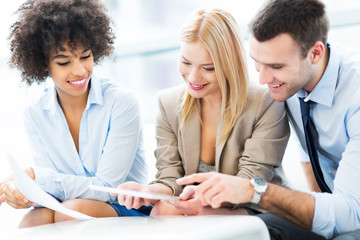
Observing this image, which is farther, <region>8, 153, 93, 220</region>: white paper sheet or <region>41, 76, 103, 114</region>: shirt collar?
<region>41, 76, 103, 114</region>: shirt collar

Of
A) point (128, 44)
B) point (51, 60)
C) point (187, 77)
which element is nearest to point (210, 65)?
point (187, 77)

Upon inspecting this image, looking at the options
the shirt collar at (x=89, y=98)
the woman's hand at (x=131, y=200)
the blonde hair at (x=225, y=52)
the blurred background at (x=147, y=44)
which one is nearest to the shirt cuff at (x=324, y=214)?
the blonde hair at (x=225, y=52)

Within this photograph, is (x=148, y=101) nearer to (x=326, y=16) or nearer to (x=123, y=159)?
(x=123, y=159)

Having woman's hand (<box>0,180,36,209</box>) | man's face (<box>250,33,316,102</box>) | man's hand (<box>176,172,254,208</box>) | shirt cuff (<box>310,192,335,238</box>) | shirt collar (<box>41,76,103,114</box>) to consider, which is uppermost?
man's face (<box>250,33,316,102</box>)

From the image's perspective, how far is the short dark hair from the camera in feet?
5.25

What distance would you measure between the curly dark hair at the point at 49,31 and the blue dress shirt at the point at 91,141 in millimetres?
171

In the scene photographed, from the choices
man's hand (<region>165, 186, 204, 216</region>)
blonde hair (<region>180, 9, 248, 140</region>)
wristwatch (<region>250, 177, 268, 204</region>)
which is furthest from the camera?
blonde hair (<region>180, 9, 248, 140</region>)

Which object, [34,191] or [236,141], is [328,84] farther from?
[34,191]

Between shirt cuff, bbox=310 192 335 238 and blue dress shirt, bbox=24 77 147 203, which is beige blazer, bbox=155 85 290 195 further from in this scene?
shirt cuff, bbox=310 192 335 238

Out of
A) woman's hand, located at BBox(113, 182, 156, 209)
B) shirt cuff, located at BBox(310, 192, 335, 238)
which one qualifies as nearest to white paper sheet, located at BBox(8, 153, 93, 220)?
woman's hand, located at BBox(113, 182, 156, 209)

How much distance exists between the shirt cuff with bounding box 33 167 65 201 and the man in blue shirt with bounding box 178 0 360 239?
0.62 meters

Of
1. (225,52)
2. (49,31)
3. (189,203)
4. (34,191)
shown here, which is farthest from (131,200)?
(49,31)

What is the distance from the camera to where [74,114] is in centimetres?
209

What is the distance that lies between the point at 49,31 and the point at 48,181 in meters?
0.61
